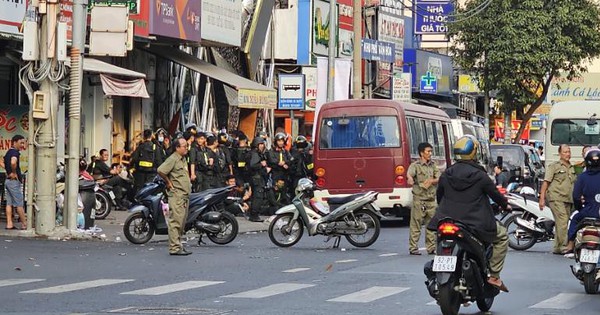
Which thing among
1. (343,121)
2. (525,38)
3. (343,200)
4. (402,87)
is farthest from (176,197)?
(525,38)

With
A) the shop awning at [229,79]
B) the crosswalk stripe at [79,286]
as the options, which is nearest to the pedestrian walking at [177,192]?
the crosswalk stripe at [79,286]

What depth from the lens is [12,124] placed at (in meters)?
26.5

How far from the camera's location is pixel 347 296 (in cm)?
1419

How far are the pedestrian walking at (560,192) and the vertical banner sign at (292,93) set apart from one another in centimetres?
1729

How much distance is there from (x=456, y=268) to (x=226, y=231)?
1013 cm

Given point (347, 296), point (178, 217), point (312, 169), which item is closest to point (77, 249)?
point (178, 217)

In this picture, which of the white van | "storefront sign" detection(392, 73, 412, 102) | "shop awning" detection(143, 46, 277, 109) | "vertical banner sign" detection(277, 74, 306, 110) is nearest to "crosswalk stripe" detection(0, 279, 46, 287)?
"shop awning" detection(143, 46, 277, 109)

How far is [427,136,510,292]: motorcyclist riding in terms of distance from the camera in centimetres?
1268

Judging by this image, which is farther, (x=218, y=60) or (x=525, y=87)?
(x=525, y=87)

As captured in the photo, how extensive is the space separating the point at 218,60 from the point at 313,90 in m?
6.59

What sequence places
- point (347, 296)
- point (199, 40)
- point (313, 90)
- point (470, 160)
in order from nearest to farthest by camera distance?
point (470, 160), point (347, 296), point (199, 40), point (313, 90)

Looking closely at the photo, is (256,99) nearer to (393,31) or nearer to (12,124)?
(12,124)

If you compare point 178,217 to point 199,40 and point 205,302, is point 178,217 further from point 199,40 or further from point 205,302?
point 199,40

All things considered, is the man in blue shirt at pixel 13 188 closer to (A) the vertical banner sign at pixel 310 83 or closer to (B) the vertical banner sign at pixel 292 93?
(B) the vertical banner sign at pixel 292 93
